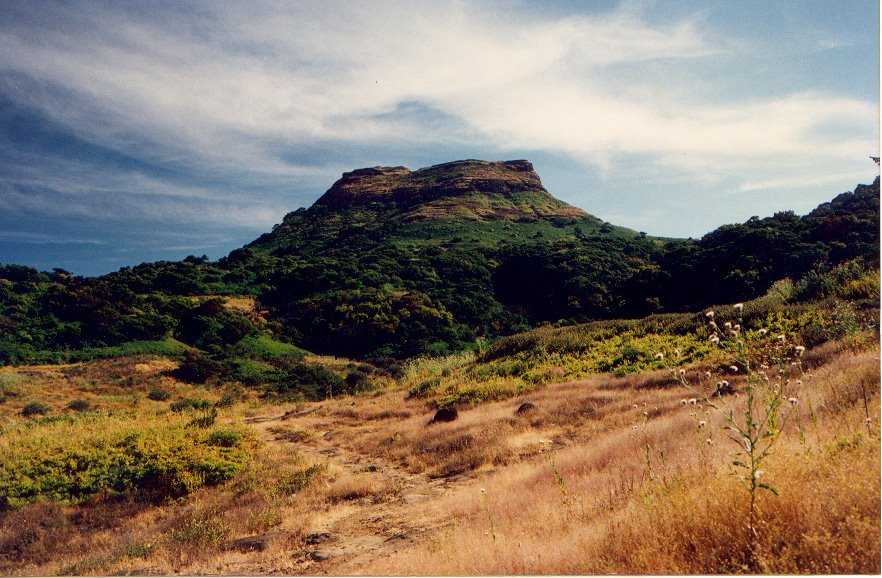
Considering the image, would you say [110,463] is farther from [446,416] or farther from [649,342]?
[649,342]

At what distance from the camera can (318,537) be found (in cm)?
710

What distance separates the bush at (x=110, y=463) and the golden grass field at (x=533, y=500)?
1.44ft

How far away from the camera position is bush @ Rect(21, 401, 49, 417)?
19.5 metres

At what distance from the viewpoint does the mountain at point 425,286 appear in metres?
36.3

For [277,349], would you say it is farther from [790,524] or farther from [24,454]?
[790,524]

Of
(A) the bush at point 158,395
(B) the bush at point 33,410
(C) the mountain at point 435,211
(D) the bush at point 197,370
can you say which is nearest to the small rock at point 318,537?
(B) the bush at point 33,410

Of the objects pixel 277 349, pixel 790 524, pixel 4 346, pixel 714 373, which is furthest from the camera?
pixel 277 349

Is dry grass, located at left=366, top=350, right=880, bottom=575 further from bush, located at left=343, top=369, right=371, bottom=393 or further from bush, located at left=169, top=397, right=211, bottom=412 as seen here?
bush, located at left=343, top=369, right=371, bottom=393

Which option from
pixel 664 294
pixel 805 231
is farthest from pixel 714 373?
pixel 805 231

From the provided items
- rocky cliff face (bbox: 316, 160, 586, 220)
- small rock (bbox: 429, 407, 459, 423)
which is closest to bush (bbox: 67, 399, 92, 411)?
small rock (bbox: 429, 407, 459, 423)

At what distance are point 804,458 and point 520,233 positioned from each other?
8910 cm

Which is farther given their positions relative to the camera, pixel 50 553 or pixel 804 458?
pixel 50 553

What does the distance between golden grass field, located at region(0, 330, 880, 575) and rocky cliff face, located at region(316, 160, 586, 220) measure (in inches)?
3550

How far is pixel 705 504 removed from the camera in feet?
12.6
